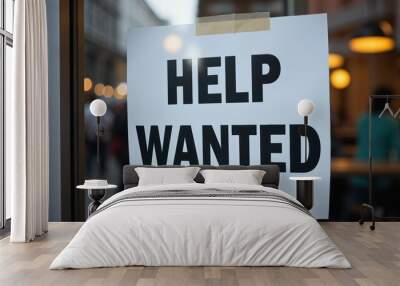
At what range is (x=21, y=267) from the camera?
4078 millimetres

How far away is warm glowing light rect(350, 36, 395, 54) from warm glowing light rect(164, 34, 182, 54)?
2233 mm

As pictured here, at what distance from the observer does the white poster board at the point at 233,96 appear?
259 inches

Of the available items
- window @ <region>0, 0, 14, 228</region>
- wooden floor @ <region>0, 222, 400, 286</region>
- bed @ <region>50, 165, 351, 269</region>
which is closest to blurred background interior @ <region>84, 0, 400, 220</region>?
window @ <region>0, 0, 14, 228</region>

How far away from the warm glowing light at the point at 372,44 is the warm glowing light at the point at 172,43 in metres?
2.23

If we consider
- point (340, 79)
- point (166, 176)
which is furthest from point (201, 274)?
point (340, 79)

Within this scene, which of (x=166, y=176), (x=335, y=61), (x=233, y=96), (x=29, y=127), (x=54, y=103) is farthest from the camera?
(x=54, y=103)

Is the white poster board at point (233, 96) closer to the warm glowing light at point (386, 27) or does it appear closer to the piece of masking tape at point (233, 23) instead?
the piece of masking tape at point (233, 23)

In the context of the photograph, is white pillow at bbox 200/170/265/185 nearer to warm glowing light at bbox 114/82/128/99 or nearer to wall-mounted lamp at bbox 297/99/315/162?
wall-mounted lamp at bbox 297/99/315/162

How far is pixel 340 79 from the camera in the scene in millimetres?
6594

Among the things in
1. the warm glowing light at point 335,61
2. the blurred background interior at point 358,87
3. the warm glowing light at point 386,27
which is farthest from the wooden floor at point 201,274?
the warm glowing light at point 386,27

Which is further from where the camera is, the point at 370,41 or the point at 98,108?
the point at 370,41

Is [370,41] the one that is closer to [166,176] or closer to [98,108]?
[166,176]

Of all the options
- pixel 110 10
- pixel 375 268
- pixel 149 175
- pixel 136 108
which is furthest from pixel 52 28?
pixel 375 268

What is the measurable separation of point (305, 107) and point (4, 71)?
3.58 m
